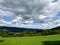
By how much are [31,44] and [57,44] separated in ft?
7.69

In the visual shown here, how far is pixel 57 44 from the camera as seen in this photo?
45.7 ft

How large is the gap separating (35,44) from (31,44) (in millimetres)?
359

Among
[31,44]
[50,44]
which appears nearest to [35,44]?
[31,44]

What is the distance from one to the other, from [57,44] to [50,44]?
628mm

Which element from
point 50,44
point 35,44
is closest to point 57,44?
point 50,44

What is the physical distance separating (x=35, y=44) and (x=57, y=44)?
1984 mm

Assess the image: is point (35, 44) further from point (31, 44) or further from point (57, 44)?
point (57, 44)

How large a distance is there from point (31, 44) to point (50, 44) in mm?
1717

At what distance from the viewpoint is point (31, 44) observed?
547 inches

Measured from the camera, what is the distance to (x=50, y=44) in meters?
14.0

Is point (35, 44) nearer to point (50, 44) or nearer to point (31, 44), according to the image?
point (31, 44)

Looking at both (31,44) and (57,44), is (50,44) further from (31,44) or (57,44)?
(31,44)
